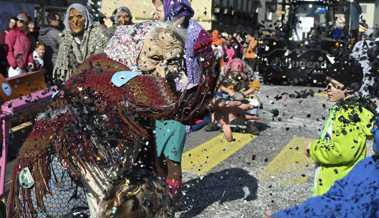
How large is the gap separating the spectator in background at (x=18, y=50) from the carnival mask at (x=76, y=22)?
16.3ft

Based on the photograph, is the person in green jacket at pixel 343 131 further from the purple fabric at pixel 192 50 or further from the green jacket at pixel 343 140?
the purple fabric at pixel 192 50

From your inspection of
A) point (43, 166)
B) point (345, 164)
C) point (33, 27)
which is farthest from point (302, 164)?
Result: point (33, 27)

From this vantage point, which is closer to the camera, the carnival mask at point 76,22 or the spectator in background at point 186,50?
the spectator in background at point 186,50

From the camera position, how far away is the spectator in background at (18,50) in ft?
31.5

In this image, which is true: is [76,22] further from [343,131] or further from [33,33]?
[33,33]

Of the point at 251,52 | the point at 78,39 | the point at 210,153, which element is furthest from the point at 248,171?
the point at 251,52

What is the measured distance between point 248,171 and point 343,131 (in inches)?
115

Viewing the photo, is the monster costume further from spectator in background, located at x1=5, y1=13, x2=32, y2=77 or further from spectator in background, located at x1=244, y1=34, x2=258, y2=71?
spectator in background, located at x1=244, y1=34, x2=258, y2=71

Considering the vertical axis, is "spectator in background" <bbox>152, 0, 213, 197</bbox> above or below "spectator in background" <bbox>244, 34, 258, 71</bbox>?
above

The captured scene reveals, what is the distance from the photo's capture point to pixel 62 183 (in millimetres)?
2830

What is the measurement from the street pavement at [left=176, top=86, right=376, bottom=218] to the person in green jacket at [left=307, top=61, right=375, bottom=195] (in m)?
1.33

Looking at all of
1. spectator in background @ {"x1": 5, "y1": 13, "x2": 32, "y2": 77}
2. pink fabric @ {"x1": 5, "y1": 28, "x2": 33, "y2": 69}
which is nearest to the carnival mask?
spectator in background @ {"x1": 5, "y1": 13, "x2": 32, "y2": 77}

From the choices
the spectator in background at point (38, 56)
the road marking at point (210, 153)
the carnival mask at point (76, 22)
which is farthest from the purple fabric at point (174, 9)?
the spectator in background at point (38, 56)

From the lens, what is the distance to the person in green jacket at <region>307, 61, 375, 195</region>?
3.80m
